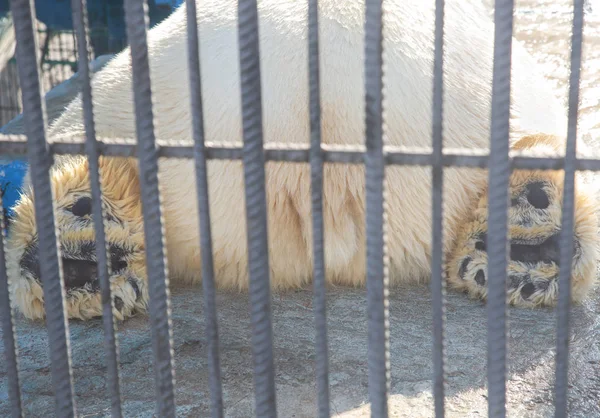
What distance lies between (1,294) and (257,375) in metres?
0.35

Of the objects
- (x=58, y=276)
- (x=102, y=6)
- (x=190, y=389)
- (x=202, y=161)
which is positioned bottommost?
(x=190, y=389)

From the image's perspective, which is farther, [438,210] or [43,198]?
[43,198]

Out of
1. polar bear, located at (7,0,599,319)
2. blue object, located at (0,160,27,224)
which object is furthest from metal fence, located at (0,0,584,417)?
blue object, located at (0,160,27,224)

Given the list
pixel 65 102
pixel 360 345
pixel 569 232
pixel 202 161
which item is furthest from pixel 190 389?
pixel 65 102

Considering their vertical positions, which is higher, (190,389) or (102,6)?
(102,6)

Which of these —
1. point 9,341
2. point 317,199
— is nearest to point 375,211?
point 317,199

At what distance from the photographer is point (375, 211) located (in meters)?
0.82

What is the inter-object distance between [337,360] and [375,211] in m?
0.65

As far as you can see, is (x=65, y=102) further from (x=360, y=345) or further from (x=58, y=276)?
(x=58, y=276)

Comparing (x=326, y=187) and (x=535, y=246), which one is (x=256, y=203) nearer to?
(x=326, y=187)

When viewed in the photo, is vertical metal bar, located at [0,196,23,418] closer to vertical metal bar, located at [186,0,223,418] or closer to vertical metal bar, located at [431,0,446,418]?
vertical metal bar, located at [186,0,223,418]

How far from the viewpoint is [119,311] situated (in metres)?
1.60

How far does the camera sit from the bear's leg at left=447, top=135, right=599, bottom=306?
62.7 inches

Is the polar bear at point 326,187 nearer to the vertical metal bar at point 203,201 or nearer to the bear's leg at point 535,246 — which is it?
the bear's leg at point 535,246
